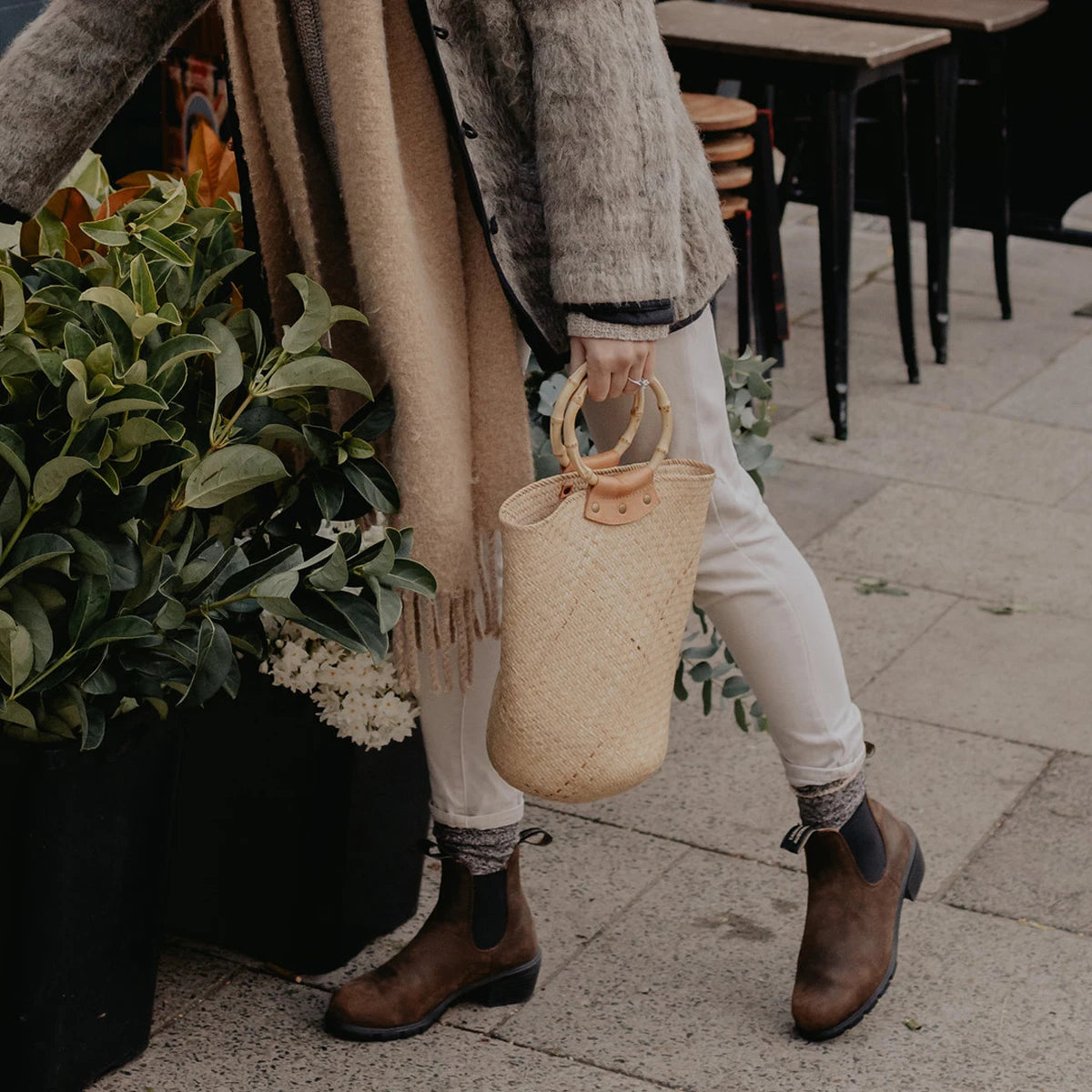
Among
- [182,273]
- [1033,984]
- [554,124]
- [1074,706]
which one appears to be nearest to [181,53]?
[182,273]

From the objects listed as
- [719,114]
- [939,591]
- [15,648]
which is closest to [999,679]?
[939,591]

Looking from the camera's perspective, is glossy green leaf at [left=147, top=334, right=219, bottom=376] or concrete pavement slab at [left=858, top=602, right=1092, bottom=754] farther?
concrete pavement slab at [left=858, top=602, right=1092, bottom=754]

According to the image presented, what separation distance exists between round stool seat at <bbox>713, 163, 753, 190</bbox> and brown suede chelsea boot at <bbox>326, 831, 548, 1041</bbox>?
2.59 meters

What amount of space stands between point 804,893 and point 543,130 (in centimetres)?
146

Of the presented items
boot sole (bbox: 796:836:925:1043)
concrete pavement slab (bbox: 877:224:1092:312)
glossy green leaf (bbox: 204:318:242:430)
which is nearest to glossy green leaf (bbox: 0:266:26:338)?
glossy green leaf (bbox: 204:318:242:430)

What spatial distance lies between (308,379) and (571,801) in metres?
0.64

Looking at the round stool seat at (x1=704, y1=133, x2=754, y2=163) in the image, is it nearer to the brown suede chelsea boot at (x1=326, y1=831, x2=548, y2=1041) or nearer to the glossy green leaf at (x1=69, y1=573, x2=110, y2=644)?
the brown suede chelsea boot at (x1=326, y1=831, x2=548, y2=1041)

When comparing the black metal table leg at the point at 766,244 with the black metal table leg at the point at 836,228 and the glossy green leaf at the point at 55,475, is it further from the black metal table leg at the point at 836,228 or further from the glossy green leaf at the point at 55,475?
the glossy green leaf at the point at 55,475

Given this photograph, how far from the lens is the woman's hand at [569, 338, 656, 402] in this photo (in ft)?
6.91

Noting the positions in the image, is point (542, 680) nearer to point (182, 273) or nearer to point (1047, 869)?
point (182, 273)

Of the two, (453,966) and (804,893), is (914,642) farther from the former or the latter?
(453,966)

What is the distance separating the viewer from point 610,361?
2.12 metres

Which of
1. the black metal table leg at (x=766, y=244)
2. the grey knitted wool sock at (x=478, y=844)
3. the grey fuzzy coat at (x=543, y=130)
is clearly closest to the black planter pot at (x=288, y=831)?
the grey knitted wool sock at (x=478, y=844)

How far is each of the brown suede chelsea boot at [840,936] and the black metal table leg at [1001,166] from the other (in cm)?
428
